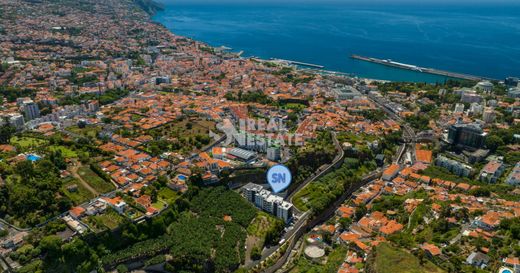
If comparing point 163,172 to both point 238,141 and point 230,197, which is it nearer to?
point 230,197

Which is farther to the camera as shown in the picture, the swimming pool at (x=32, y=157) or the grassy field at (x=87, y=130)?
the grassy field at (x=87, y=130)

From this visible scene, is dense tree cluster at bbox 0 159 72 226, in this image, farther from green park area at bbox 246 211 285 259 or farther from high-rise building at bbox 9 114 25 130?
high-rise building at bbox 9 114 25 130

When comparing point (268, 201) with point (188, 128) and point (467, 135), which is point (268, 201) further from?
point (467, 135)

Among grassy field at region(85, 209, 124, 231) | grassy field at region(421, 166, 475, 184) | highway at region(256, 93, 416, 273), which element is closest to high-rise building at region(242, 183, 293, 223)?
highway at region(256, 93, 416, 273)

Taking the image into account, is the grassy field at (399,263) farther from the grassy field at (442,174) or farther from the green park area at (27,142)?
the green park area at (27,142)

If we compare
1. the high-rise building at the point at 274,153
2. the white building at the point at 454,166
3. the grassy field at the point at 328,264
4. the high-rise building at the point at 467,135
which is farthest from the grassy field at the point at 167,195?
the high-rise building at the point at 467,135

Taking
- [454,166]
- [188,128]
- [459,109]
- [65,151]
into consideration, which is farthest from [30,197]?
[459,109]
